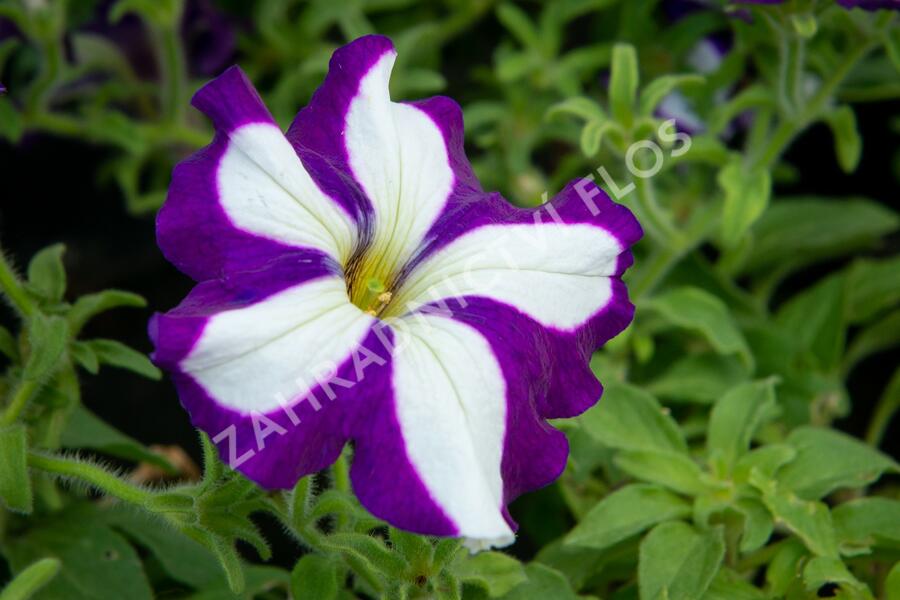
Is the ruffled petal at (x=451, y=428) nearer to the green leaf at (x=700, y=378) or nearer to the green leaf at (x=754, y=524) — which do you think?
the green leaf at (x=754, y=524)

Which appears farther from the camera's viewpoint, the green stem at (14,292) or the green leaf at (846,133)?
the green leaf at (846,133)

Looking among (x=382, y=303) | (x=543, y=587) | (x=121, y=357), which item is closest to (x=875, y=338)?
(x=543, y=587)

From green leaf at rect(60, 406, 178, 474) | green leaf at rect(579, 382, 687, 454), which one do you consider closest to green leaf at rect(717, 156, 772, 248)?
green leaf at rect(579, 382, 687, 454)

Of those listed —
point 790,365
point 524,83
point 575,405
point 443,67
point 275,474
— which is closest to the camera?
point 275,474

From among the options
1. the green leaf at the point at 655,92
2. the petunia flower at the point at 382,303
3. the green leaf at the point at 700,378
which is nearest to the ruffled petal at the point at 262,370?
the petunia flower at the point at 382,303

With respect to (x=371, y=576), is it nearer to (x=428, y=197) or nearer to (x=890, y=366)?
(x=428, y=197)

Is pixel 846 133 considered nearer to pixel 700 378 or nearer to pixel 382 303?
pixel 700 378

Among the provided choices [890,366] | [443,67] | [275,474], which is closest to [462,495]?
[275,474]
